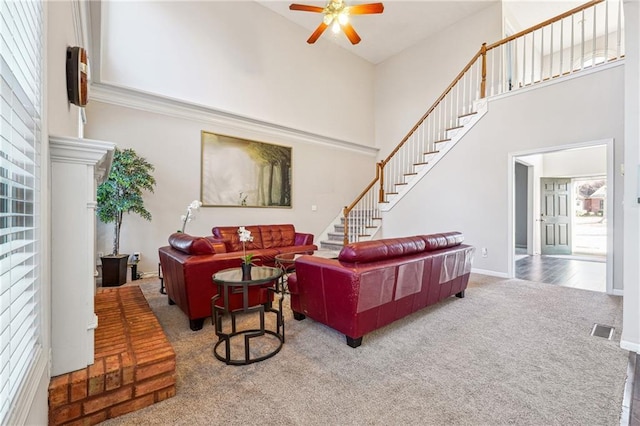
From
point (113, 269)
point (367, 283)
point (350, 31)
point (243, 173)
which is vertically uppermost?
point (350, 31)

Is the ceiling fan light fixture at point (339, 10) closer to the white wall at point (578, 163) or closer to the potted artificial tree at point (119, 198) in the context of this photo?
the potted artificial tree at point (119, 198)

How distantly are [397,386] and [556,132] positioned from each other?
4708 millimetres

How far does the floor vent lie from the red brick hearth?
3.52m

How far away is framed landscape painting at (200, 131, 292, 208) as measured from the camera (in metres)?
5.38

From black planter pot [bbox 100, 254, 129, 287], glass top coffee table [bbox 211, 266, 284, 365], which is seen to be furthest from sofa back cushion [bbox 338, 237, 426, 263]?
black planter pot [bbox 100, 254, 129, 287]

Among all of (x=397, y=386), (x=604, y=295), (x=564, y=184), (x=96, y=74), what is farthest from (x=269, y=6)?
(x=564, y=184)

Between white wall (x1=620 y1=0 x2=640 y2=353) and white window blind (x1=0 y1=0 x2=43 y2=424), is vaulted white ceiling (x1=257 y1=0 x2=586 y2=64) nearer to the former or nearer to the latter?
white wall (x1=620 y1=0 x2=640 y2=353)

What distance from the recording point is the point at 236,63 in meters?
5.72

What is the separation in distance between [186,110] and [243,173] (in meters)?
1.49

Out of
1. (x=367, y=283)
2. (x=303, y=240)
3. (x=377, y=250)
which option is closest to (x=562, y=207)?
(x=303, y=240)

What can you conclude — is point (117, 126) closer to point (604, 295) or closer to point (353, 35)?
point (353, 35)

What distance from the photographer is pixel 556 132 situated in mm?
4422

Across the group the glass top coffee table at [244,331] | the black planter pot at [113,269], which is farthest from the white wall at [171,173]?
the glass top coffee table at [244,331]

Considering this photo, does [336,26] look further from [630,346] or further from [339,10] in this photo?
[630,346]
